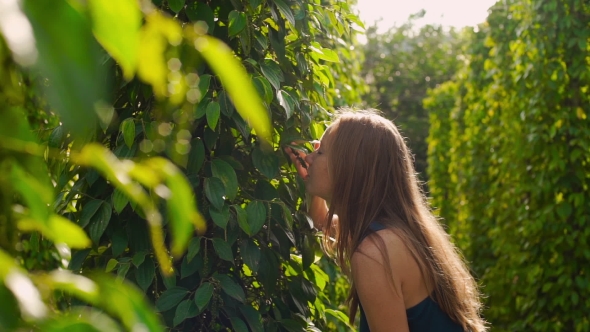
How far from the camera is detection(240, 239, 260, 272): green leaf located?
181cm

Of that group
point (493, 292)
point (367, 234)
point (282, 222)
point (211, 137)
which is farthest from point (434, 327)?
point (493, 292)

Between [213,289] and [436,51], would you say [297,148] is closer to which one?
[213,289]

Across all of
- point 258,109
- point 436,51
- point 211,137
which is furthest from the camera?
point 436,51

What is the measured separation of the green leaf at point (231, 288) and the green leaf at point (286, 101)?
0.42 metres

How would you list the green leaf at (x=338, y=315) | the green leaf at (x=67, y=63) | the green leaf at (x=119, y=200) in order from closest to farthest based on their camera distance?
the green leaf at (x=67, y=63)
the green leaf at (x=119, y=200)
the green leaf at (x=338, y=315)

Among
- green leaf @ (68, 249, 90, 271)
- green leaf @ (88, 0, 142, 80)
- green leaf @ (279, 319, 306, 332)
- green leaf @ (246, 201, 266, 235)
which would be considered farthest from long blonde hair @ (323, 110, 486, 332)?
green leaf @ (88, 0, 142, 80)

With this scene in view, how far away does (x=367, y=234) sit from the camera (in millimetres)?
1995

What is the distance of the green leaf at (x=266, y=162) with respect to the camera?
6.14 ft

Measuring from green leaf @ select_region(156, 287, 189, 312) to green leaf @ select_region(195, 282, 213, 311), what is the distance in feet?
0.15

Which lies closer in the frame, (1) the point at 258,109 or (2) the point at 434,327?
(1) the point at 258,109

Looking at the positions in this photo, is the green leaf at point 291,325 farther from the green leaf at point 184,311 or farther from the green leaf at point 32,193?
the green leaf at point 32,193

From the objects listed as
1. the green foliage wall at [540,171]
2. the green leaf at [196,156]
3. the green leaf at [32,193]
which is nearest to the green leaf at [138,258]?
the green leaf at [196,156]

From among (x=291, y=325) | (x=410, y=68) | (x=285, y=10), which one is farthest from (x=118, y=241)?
(x=410, y=68)

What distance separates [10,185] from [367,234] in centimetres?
153
